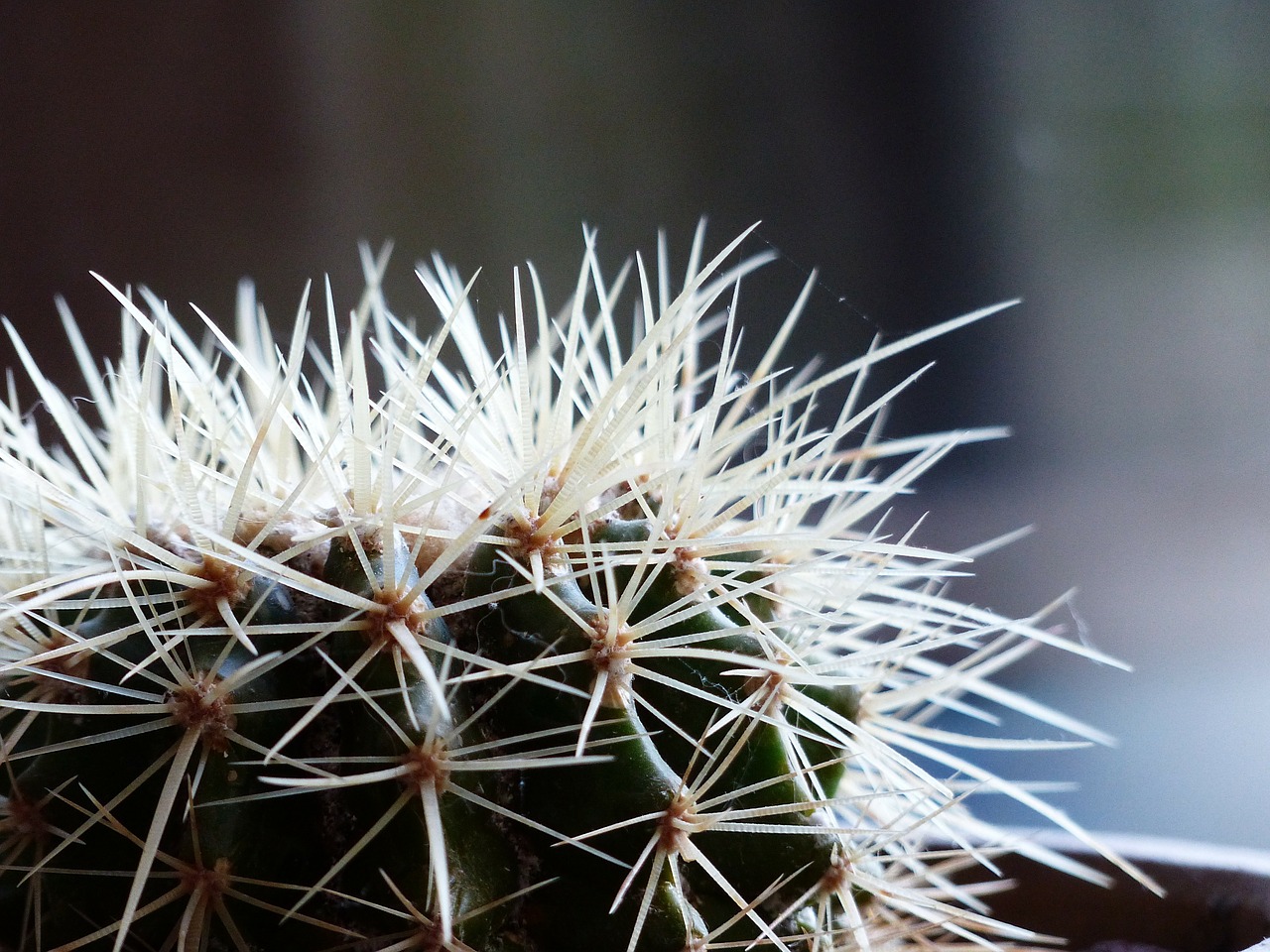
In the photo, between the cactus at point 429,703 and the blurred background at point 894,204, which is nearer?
the cactus at point 429,703

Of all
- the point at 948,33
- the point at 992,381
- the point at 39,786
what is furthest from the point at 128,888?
the point at 948,33

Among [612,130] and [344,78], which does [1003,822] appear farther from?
[344,78]

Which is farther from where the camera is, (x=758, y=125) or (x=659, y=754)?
(x=758, y=125)

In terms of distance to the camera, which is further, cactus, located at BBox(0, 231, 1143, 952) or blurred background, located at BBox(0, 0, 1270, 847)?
blurred background, located at BBox(0, 0, 1270, 847)

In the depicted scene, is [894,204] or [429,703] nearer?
[429,703]

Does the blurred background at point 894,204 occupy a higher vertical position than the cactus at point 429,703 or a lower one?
higher

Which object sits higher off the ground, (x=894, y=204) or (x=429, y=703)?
(x=894, y=204)

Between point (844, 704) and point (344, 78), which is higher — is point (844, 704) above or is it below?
below

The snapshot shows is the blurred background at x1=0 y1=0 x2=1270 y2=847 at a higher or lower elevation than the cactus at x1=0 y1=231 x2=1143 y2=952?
higher
